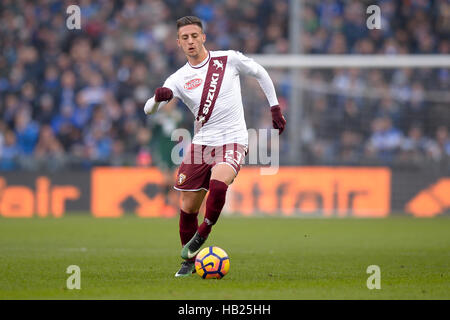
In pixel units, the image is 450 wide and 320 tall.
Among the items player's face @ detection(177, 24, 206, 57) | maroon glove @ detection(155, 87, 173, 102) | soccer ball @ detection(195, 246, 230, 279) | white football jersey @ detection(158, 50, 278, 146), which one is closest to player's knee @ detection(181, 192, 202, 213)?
white football jersey @ detection(158, 50, 278, 146)

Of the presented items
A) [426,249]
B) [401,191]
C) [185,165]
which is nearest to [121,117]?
[401,191]

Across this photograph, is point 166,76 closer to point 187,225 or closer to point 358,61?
point 358,61

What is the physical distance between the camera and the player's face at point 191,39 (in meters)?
7.31

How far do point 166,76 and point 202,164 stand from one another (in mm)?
12176

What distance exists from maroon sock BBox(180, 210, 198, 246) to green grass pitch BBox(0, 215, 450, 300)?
401 mm

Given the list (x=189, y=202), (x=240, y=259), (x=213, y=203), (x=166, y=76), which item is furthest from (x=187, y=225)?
(x=166, y=76)

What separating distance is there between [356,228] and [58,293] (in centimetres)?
823

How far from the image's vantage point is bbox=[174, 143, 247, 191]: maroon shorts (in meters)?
7.30

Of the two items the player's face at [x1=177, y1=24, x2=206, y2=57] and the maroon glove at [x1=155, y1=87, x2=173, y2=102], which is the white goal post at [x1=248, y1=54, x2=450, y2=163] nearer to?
the player's face at [x1=177, y1=24, x2=206, y2=57]

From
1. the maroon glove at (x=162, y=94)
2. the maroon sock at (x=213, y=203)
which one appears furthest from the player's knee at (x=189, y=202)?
the maroon glove at (x=162, y=94)

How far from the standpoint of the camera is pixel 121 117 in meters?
18.7

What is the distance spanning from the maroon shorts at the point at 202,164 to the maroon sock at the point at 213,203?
0.26 metres
